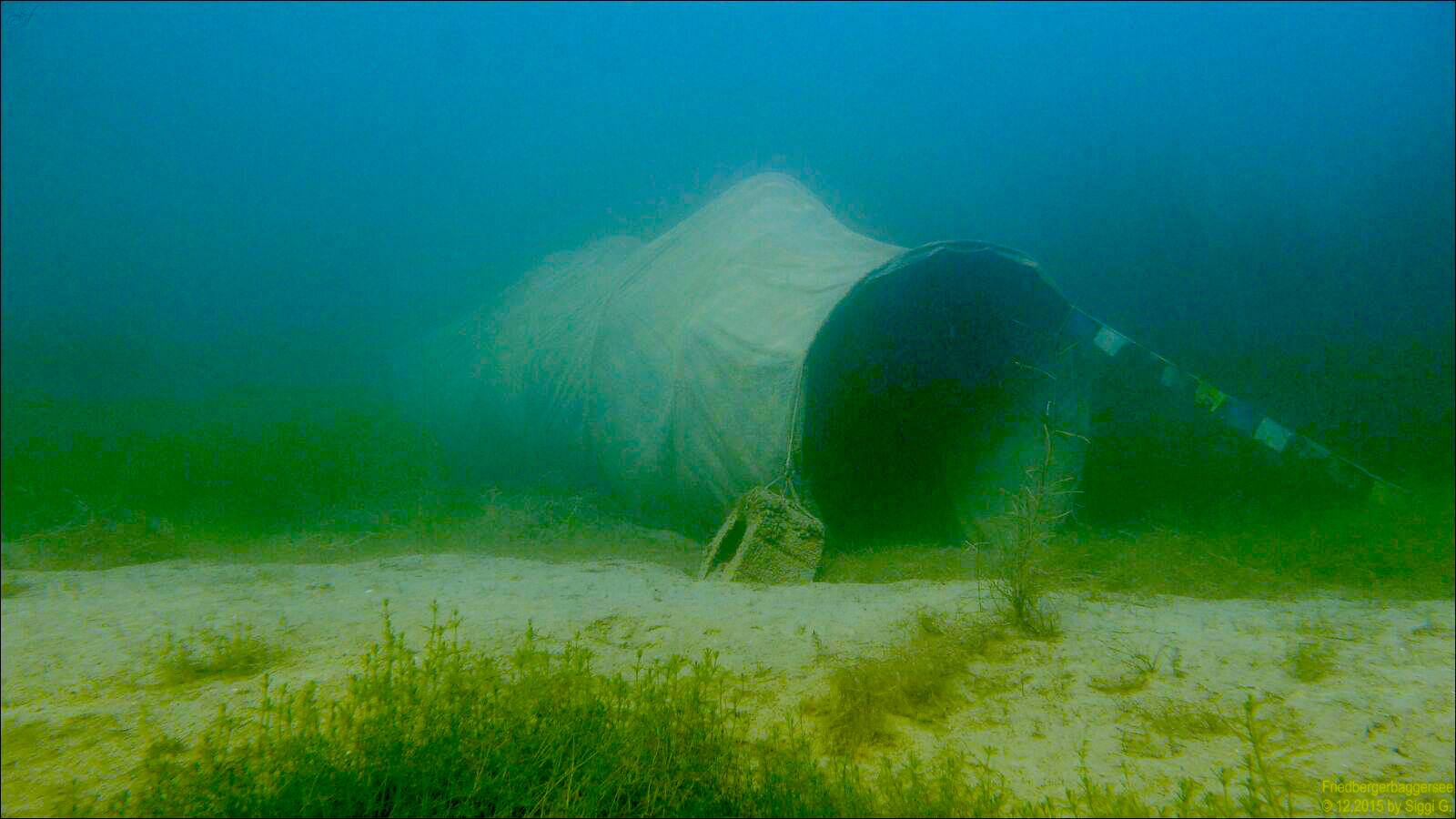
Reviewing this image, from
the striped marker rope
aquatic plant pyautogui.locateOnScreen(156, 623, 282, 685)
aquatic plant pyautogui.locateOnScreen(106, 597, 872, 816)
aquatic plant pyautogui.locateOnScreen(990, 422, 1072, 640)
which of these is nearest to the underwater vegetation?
aquatic plant pyautogui.locateOnScreen(106, 597, 872, 816)

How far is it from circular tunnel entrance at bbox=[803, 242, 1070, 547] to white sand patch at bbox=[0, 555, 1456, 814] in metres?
1.85

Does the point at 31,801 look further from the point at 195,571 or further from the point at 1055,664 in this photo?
the point at 1055,664

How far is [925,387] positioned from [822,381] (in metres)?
1.86

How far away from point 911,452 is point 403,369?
828 cm

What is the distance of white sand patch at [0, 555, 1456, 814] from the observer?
6.43ft

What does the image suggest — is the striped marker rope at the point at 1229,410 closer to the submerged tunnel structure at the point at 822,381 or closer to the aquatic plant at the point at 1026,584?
the submerged tunnel structure at the point at 822,381

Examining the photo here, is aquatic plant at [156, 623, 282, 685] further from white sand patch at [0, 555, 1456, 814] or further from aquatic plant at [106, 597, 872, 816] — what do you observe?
aquatic plant at [106, 597, 872, 816]

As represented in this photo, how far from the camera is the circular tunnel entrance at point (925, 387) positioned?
5.70m

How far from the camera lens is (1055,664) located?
106 inches

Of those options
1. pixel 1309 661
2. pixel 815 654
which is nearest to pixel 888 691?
pixel 815 654

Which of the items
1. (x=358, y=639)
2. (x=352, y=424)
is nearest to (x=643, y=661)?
(x=358, y=639)

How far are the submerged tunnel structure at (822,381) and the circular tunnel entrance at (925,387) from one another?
19 mm

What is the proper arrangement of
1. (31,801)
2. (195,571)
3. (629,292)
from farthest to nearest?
1. (629,292)
2. (195,571)
3. (31,801)

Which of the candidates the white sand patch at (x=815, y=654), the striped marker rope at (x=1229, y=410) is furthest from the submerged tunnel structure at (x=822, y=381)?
the white sand patch at (x=815, y=654)
